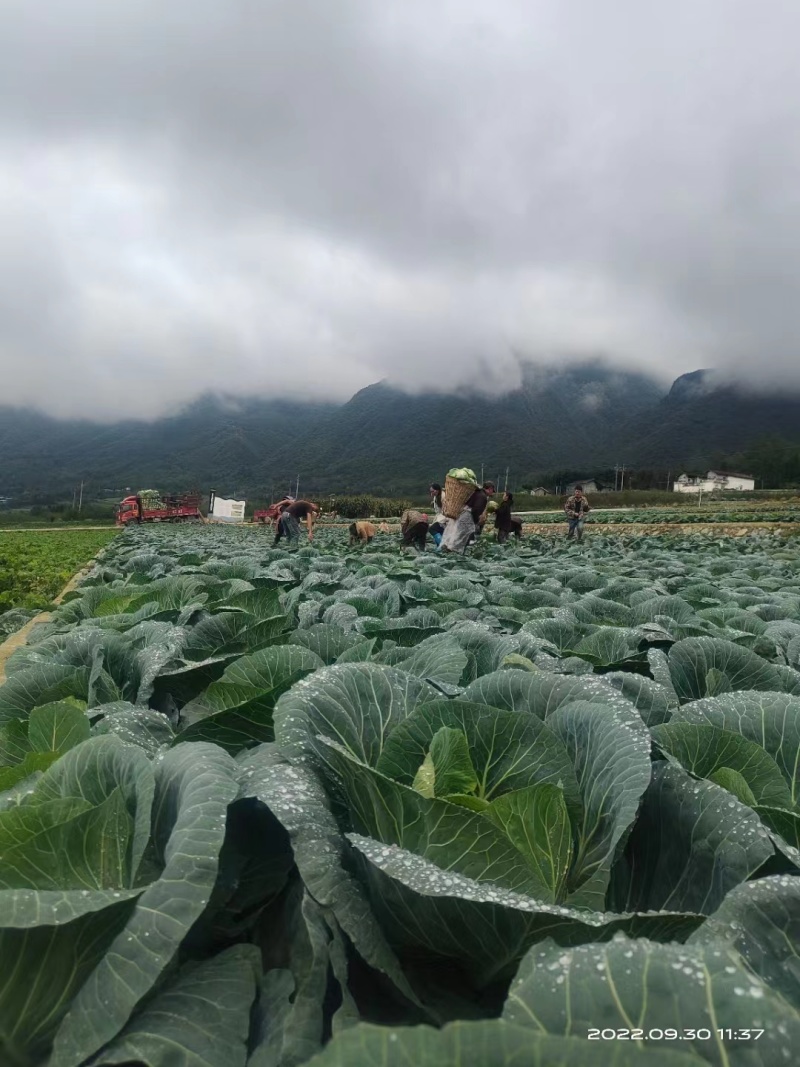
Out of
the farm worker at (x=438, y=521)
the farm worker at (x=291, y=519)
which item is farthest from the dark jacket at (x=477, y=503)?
the farm worker at (x=291, y=519)

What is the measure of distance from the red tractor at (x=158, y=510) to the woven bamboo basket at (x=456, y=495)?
38.8m

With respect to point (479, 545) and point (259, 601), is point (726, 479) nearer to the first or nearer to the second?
point (479, 545)

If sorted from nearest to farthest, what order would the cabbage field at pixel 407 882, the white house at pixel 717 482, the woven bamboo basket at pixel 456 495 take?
the cabbage field at pixel 407 882
the woven bamboo basket at pixel 456 495
the white house at pixel 717 482

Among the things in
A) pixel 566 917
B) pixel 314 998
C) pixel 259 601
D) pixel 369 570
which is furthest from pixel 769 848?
pixel 369 570

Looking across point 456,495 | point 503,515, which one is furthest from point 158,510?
point 456,495

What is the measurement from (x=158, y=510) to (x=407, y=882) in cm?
5662

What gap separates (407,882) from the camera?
3.10ft

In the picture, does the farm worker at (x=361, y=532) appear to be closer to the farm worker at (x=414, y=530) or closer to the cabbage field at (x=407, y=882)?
the farm worker at (x=414, y=530)

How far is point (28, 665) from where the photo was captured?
271cm

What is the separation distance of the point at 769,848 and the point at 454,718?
0.62 m

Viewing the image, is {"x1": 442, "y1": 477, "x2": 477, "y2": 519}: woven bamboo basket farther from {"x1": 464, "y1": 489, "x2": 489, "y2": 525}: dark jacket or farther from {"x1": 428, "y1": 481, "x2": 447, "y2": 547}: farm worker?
{"x1": 428, "y1": 481, "x2": 447, "y2": 547}: farm worker

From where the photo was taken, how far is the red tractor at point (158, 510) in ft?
164

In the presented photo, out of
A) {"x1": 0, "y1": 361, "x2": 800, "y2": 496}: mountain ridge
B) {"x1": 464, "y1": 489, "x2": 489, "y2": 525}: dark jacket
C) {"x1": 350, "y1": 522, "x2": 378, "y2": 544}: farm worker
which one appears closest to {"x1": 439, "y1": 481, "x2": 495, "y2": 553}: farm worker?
{"x1": 464, "y1": 489, "x2": 489, "y2": 525}: dark jacket

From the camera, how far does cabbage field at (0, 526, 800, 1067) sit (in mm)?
749
